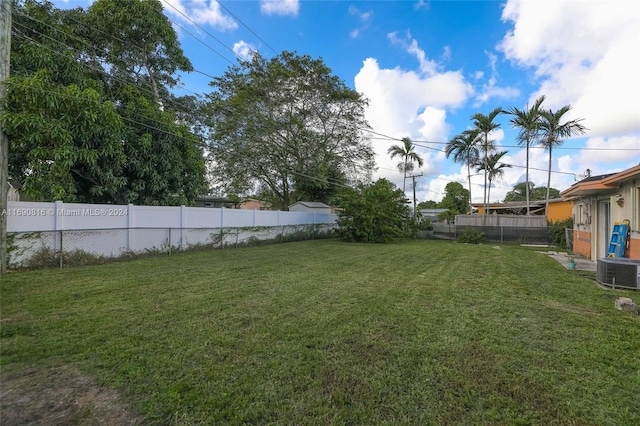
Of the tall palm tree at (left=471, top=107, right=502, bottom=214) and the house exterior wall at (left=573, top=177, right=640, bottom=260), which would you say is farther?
the tall palm tree at (left=471, top=107, right=502, bottom=214)

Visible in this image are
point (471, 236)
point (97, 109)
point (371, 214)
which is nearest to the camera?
point (97, 109)

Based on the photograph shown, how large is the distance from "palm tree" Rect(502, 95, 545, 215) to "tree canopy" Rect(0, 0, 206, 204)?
17.2 m

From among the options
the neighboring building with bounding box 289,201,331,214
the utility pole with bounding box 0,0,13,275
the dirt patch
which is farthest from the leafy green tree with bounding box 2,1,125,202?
the neighboring building with bounding box 289,201,331,214

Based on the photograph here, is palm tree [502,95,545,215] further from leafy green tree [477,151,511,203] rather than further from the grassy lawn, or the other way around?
the grassy lawn

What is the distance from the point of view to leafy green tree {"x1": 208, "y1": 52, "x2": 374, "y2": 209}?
18.3m

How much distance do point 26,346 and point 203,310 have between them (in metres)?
1.75

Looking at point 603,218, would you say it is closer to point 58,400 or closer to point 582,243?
point 582,243

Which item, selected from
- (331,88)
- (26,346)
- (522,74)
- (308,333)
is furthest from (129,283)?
(331,88)

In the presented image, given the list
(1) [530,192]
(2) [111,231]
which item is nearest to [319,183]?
(2) [111,231]

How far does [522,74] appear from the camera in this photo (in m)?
12.4

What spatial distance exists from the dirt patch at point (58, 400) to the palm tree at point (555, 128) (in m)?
20.8

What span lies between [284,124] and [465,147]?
11.6 m

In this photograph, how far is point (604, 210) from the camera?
9.37 m

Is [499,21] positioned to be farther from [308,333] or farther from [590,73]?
[308,333]
